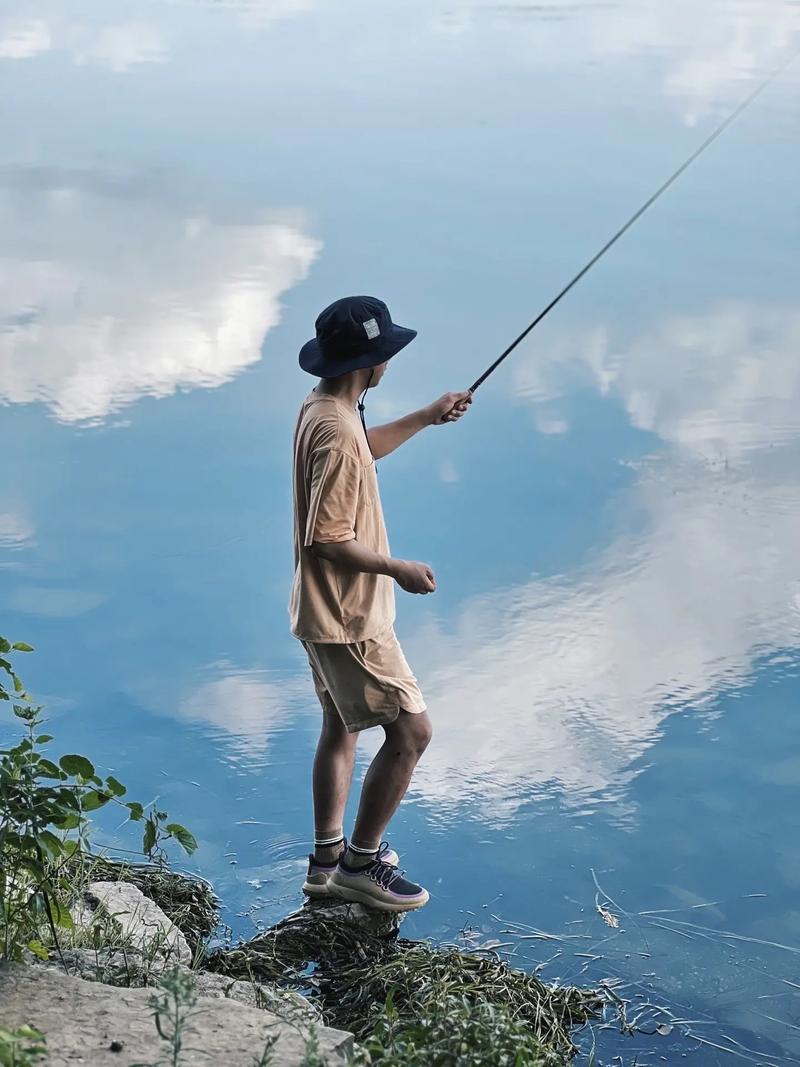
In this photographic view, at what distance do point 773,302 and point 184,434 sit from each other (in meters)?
2.90

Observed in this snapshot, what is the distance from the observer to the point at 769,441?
537 centimetres

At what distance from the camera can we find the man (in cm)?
272

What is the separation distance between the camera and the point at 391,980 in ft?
8.45

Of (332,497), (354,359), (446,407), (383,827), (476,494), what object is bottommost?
(383,827)

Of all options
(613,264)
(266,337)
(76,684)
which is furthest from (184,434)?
(613,264)

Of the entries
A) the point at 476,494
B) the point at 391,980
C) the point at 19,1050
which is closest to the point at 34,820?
the point at 19,1050

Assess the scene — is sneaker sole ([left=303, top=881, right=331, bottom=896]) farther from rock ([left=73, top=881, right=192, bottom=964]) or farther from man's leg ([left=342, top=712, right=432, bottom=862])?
rock ([left=73, top=881, right=192, bottom=964])

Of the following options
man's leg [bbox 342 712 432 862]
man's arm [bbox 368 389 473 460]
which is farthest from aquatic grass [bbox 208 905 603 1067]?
man's arm [bbox 368 389 473 460]

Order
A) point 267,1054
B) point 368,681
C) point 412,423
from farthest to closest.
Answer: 1. point 412,423
2. point 368,681
3. point 267,1054

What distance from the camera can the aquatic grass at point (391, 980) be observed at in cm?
229

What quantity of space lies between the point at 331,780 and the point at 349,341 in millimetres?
888

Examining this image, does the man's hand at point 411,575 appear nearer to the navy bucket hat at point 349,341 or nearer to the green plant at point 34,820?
the navy bucket hat at point 349,341

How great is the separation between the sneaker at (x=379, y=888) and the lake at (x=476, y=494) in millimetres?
62

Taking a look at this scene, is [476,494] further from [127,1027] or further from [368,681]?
[127,1027]
